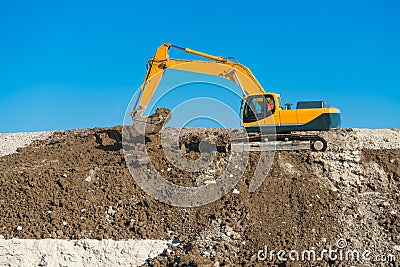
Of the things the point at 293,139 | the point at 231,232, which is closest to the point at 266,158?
the point at 293,139

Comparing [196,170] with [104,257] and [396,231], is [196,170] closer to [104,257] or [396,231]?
[104,257]

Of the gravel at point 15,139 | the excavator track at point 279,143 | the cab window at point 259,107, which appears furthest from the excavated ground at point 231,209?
the gravel at point 15,139

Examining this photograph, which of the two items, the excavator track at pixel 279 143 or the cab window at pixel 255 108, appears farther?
the cab window at pixel 255 108

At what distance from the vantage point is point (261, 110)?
582 inches

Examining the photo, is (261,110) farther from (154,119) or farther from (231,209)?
(231,209)

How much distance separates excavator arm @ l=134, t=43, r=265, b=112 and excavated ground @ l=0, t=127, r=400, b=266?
1968 millimetres

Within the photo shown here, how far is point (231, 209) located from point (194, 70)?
508 cm

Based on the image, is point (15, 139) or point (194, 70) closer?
point (194, 70)

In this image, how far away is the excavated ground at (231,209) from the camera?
10242mm

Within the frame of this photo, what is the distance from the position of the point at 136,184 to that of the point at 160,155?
6.08ft

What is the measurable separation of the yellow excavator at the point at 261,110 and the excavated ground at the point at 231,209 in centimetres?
52

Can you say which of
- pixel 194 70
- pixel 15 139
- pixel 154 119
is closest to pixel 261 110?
pixel 194 70

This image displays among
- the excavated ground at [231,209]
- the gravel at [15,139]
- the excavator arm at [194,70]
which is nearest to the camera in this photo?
the excavated ground at [231,209]

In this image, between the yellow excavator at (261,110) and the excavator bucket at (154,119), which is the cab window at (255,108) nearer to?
the yellow excavator at (261,110)
